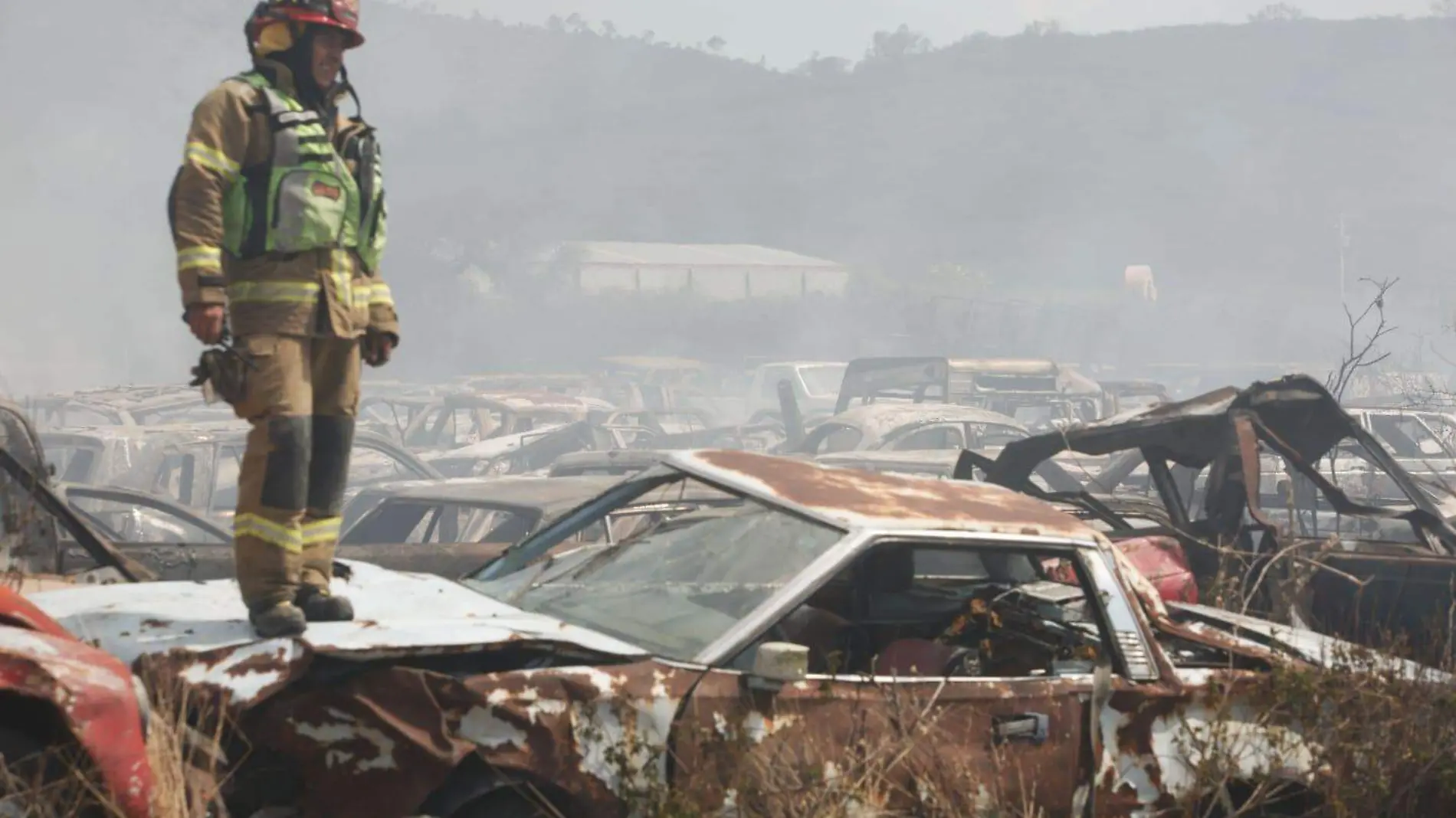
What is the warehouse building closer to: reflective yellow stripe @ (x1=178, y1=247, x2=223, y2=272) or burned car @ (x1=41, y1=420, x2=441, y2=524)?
burned car @ (x1=41, y1=420, x2=441, y2=524)

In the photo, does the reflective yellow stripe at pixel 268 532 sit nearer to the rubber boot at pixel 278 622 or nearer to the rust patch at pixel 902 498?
the rubber boot at pixel 278 622

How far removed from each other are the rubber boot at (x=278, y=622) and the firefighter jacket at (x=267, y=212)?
680mm

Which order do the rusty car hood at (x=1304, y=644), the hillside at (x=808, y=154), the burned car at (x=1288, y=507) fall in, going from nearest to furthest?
the rusty car hood at (x=1304, y=644) < the burned car at (x=1288, y=507) < the hillside at (x=808, y=154)

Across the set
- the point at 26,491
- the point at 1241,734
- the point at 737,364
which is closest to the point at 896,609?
the point at 1241,734

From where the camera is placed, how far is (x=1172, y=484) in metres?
7.70

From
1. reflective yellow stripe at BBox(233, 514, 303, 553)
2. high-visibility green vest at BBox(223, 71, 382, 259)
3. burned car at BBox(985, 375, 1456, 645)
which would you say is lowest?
burned car at BBox(985, 375, 1456, 645)

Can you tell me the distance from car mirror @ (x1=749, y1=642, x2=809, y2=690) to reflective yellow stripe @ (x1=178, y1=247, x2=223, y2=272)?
4.99ft

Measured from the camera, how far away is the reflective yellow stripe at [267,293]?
12.7ft

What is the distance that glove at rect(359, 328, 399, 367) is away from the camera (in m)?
4.29

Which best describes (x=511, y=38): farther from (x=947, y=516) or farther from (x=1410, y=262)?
(x=947, y=516)

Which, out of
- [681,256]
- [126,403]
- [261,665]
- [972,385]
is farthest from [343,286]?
[681,256]

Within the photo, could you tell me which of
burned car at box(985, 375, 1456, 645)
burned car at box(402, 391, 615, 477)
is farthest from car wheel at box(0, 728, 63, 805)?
burned car at box(402, 391, 615, 477)

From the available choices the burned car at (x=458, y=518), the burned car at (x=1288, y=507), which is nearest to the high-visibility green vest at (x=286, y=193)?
the burned car at (x=458, y=518)

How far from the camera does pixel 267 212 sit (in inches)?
152
